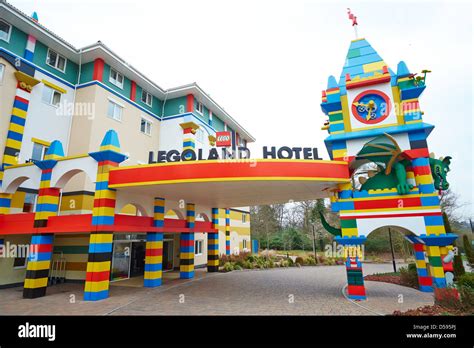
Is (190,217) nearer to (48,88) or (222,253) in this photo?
(222,253)

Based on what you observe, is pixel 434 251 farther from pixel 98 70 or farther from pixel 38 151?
pixel 98 70

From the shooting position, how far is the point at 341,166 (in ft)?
38.1

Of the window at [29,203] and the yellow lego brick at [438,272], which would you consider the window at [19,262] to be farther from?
the yellow lego brick at [438,272]

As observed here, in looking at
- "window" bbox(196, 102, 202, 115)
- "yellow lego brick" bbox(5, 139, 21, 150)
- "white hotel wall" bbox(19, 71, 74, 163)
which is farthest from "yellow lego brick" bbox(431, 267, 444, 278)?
"yellow lego brick" bbox(5, 139, 21, 150)

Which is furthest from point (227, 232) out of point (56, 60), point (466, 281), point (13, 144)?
point (56, 60)

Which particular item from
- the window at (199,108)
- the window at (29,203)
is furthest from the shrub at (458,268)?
the window at (29,203)

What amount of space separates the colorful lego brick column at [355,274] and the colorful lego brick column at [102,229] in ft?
34.2

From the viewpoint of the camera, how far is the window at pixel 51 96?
653 inches

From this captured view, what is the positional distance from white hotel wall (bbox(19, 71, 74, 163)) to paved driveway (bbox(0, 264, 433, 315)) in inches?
323

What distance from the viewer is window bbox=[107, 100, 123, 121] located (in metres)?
18.8

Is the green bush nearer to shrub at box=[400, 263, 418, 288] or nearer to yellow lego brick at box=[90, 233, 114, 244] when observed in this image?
shrub at box=[400, 263, 418, 288]

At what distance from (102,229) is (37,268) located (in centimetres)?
388
